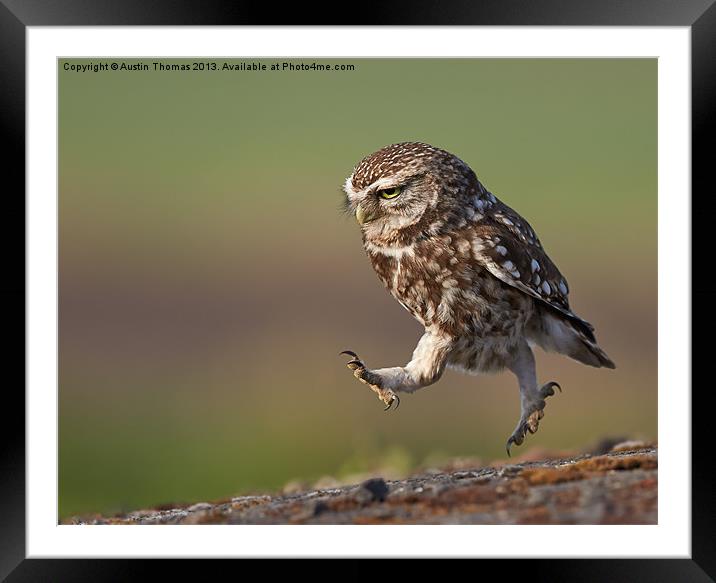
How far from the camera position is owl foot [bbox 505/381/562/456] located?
4652mm

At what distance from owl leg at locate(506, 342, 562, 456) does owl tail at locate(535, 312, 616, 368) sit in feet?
0.49

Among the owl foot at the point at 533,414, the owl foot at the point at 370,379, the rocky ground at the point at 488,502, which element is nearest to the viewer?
the rocky ground at the point at 488,502

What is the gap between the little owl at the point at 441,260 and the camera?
4.33m

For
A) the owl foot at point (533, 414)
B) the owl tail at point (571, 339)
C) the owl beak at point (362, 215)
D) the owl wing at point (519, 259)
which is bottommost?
the owl foot at point (533, 414)

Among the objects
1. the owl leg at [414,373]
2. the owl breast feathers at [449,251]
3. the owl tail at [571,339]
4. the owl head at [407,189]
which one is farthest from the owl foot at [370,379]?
the owl tail at [571,339]

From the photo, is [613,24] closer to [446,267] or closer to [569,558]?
[446,267]

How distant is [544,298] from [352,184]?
119cm

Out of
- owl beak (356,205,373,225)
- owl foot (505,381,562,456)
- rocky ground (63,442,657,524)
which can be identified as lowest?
rocky ground (63,442,657,524)

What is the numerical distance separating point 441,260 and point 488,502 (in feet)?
4.13

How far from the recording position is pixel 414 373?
4.39m

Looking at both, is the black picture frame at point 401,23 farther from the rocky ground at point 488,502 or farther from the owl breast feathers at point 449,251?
the owl breast feathers at point 449,251

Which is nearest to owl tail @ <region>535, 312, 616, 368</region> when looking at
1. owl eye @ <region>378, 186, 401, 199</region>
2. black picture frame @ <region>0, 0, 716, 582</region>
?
black picture frame @ <region>0, 0, 716, 582</region>

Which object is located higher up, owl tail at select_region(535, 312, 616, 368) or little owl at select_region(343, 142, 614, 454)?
little owl at select_region(343, 142, 614, 454)

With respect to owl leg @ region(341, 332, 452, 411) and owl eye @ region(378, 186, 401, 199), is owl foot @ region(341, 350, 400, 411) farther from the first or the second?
owl eye @ region(378, 186, 401, 199)
